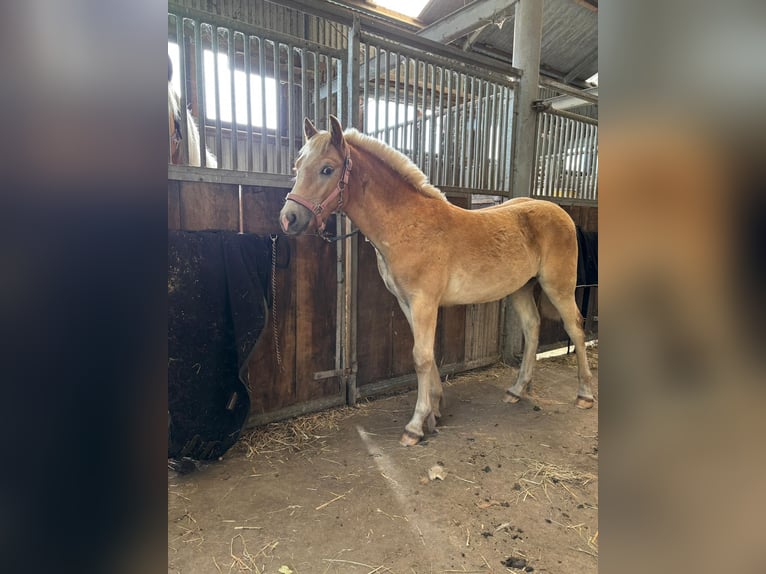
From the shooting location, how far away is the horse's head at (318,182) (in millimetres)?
1903

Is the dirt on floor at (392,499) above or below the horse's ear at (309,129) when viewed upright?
below

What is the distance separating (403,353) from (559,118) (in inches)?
103

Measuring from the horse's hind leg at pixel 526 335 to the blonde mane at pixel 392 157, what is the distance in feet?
3.52

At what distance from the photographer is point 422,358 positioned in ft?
7.16

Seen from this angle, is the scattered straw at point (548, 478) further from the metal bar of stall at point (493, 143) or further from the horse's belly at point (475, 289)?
the metal bar of stall at point (493, 143)

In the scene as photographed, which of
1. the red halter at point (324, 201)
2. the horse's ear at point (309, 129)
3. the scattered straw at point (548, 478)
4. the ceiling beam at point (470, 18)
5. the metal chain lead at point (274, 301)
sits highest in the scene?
the ceiling beam at point (470, 18)

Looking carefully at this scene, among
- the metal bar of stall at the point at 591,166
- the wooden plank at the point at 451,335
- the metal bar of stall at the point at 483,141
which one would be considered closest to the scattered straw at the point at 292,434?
the wooden plank at the point at 451,335

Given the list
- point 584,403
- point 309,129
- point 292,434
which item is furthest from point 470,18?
point 292,434

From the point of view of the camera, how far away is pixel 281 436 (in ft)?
7.09

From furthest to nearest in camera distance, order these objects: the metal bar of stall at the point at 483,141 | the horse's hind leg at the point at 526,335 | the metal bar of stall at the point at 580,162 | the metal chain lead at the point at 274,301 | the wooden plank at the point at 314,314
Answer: the metal bar of stall at the point at 580,162
the metal bar of stall at the point at 483,141
the horse's hind leg at the point at 526,335
the wooden plank at the point at 314,314
the metal chain lead at the point at 274,301

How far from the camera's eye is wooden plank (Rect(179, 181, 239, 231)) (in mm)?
1964

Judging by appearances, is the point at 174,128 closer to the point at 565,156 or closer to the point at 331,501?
the point at 331,501
